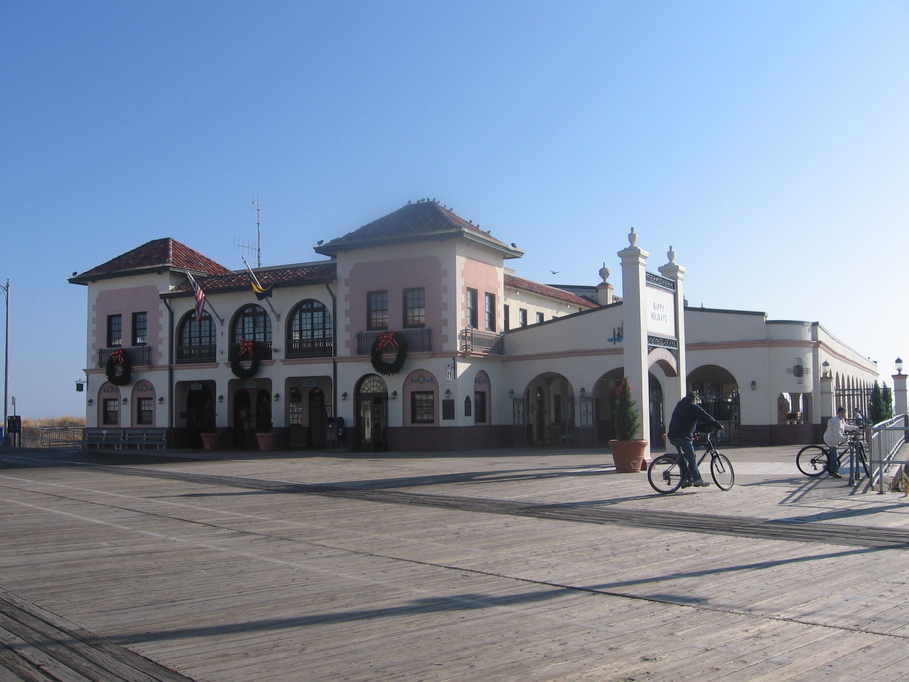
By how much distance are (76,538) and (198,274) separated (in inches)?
1197

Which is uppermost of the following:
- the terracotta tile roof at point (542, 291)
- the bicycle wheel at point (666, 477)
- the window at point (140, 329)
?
the terracotta tile roof at point (542, 291)

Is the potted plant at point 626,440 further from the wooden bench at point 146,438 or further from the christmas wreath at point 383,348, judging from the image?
the wooden bench at point 146,438

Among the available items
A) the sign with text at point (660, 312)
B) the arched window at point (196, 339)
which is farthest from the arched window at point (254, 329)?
the sign with text at point (660, 312)

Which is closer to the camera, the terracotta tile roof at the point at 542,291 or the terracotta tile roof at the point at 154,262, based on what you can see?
the terracotta tile roof at the point at 542,291

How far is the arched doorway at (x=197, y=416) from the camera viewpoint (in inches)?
1513

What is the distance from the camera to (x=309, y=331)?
115 feet

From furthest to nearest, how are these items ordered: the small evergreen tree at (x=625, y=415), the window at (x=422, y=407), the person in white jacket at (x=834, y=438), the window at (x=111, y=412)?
1. the window at (x=111, y=412)
2. the window at (x=422, y=407)
3. the small evergreen tree at (x=625, y=415)
4. the person in white jacket at (x=834, y=438)

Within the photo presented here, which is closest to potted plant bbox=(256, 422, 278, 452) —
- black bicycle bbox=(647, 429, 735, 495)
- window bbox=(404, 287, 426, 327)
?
window bbox=(404, 287, 426, 327)

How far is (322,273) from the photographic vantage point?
3478cm

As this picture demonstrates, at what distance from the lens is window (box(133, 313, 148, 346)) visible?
128ft

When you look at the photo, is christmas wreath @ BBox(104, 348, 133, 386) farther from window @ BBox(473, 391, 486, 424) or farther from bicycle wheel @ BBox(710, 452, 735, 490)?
bicycle wheel @ BBox(710, 452, 735, 490)

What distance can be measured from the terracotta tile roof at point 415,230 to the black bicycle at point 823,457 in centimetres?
1572

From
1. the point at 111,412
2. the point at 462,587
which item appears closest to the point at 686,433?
the point at 462,587

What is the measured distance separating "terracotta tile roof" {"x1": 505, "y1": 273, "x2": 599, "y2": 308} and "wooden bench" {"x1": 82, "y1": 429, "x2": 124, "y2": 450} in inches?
730
